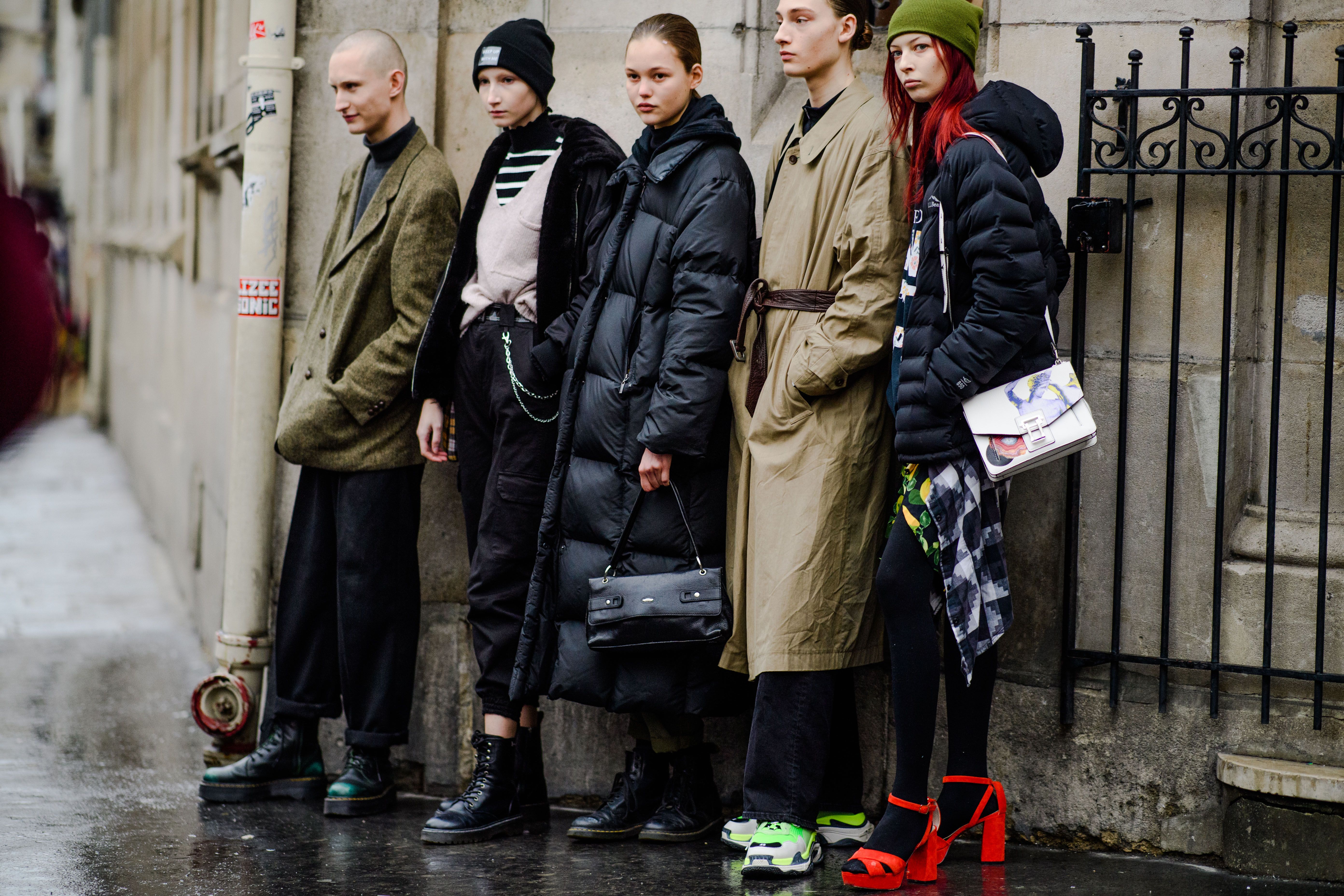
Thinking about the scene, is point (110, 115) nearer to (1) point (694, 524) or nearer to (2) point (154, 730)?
(2) point (154, 730)

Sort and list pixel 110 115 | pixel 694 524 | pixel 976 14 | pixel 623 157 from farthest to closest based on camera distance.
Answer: pixel 110 115
pixel 623 157
pixel 694 524
pixel 976 14

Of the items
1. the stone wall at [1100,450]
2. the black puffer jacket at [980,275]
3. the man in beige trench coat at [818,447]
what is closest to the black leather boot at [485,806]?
the stone wall at [1100,450]

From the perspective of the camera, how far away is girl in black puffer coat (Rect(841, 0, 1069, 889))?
398 cm

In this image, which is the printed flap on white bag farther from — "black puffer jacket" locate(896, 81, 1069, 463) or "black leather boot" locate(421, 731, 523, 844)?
"black leather boot" locate(421, 731, 523, 844)

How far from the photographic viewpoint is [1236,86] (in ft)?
14.0

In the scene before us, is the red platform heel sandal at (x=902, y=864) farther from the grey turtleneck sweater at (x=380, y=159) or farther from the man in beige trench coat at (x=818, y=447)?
the grey turtleneck sweater at (x=380, y=159)

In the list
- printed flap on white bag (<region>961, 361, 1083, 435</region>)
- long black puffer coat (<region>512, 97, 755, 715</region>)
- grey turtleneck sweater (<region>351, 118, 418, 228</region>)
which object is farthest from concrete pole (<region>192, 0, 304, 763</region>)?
printed flap on white bag (<region>961, 361, 1083, 435</region>)

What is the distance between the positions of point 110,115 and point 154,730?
1257 cm

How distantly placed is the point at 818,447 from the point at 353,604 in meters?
1.65

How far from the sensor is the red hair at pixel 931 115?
415cm

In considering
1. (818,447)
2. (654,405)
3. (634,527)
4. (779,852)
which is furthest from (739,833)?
(654,405)

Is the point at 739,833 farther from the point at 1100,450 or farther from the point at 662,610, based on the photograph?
the point at 1100,450

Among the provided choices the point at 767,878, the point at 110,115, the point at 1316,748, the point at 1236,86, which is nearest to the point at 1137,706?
the point at 1316,748

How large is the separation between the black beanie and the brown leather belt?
96cm
